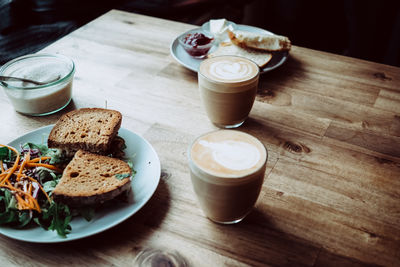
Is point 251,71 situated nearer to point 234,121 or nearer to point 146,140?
point 234,121

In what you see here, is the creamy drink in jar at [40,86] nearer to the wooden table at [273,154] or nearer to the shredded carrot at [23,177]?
the wooden table at [273,154]

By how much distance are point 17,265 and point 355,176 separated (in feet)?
2.85

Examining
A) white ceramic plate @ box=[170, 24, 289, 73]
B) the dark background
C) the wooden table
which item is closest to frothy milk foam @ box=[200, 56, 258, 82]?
the wooden table

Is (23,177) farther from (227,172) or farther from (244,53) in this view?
(244,53)

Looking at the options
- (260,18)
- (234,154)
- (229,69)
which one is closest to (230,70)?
(229,69)

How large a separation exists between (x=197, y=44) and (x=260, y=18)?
2435 millimetres

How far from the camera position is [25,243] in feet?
2.83

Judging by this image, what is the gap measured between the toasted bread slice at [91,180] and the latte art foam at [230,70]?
42 centimetres

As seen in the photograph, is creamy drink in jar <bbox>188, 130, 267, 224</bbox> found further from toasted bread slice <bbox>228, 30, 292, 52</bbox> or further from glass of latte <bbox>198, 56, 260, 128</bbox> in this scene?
toasted bread slice <bbox>228, 30, 292, 52</bbox>

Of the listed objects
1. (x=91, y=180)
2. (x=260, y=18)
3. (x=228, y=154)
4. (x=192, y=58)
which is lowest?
(x=260, y=18)

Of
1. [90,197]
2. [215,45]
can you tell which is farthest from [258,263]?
[215,45]

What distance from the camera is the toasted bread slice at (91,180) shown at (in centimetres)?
87

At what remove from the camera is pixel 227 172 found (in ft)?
2.62

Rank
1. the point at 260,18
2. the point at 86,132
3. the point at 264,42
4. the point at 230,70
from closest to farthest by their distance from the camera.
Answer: the point at 86,132 < the point at 230,70 < the point at 264,42 < the point at 260,18
